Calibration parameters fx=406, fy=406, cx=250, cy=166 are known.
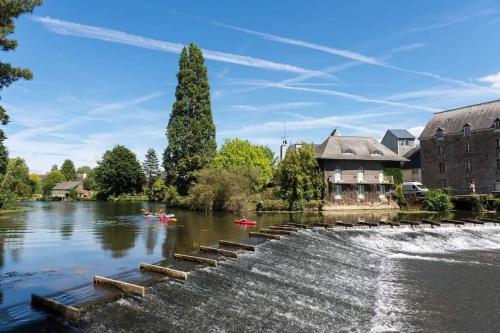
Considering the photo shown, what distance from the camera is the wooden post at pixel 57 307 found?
32.4 feet

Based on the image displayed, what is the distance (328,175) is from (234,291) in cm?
3791

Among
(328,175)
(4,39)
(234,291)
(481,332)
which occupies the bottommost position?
(481,332)

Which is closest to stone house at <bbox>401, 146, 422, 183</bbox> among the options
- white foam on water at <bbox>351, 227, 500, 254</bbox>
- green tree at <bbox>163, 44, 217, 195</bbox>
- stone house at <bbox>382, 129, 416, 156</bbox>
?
stone house at <bbox>382, 129, 416, 156</bbox>

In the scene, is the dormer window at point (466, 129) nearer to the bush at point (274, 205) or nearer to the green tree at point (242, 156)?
the bush at point (274, 205)

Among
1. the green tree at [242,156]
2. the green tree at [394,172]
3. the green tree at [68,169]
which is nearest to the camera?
the green tree at [394,172]

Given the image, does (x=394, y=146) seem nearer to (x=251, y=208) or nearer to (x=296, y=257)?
(x=251, y=208)

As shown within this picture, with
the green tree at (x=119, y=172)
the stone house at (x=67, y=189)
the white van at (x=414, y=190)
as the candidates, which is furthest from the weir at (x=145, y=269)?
the stone house at (x=67, y=189)

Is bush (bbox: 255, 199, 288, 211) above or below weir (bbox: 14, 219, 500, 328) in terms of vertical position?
above

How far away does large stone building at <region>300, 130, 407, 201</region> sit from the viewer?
49594mm

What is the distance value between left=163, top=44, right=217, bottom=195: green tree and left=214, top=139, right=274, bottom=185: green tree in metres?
4.40

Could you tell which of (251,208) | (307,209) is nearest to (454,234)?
(307,209)

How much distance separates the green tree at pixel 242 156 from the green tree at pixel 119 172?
122 feet

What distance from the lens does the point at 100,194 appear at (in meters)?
102

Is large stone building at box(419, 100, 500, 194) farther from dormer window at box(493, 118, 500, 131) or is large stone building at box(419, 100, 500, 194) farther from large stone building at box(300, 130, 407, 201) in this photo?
large stone building at box(300, 130, 407, 201)
